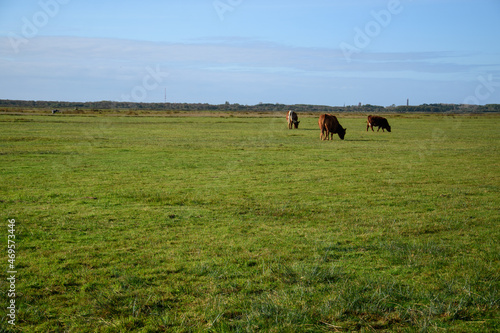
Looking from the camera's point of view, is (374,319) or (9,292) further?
(9,292)

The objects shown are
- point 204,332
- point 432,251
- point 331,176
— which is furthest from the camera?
point 331,176

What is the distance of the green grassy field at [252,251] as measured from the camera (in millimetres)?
4902

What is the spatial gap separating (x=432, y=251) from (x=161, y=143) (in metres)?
22.6

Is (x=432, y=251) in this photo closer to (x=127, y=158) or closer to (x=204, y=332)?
(x=204, y=332)

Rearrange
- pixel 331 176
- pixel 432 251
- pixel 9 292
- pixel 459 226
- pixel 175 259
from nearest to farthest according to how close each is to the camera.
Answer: pixel 9 292 → pixel 175 259 → pixel 432 251 → pixel 459 226 → pixel 331 176

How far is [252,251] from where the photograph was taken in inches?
280

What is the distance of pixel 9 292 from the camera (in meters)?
5.37

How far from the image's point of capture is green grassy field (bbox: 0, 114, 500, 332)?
4.90 meters

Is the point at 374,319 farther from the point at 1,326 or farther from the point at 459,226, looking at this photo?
the point at 459,226

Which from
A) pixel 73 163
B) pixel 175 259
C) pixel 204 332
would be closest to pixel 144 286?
pixel 175 259

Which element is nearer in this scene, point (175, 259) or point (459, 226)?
point (175, 259)

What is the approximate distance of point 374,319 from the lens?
488 centimetres

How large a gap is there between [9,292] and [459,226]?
802 cm

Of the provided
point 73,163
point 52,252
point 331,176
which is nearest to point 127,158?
point 73,163
